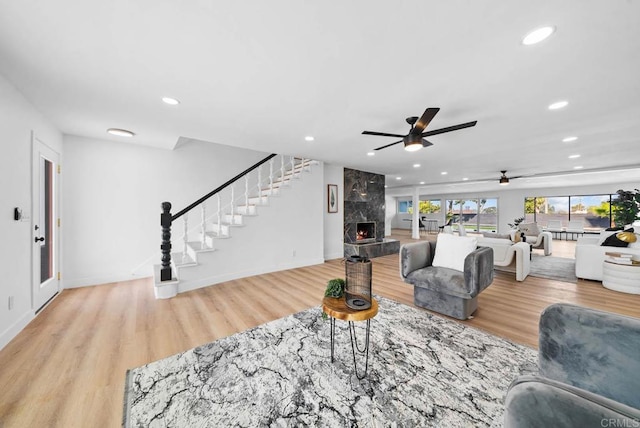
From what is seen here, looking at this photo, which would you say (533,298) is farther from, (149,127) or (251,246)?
(149,127)

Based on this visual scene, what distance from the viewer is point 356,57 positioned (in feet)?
6.14

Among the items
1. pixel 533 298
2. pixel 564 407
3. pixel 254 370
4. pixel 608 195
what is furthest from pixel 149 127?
pixel 608 195

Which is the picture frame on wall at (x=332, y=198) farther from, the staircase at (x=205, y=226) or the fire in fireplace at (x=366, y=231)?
the fire in fireplace at (x=366, y=231)

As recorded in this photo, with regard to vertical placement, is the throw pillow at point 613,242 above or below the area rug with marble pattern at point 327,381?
above

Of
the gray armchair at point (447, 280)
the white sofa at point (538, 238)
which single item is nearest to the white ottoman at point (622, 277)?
the gray armchair at point (447, 280)

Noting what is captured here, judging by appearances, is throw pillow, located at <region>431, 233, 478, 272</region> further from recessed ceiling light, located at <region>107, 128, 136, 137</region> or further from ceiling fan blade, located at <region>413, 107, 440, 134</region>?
recessed ceiling light, located at <region>107, 128, 136, 137</region>

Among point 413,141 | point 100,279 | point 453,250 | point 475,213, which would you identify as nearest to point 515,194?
point 475,213

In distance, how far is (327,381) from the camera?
5.81ft

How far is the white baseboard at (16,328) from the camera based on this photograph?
220 centimetres

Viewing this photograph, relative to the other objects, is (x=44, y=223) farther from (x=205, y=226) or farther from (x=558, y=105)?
(x=558, y=105)

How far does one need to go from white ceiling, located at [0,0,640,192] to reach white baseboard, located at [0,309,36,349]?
7.79ft

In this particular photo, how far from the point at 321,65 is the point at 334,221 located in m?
4.75

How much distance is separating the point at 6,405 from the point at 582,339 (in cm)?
354

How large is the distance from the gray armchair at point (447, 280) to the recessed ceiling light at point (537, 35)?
1.92 m
